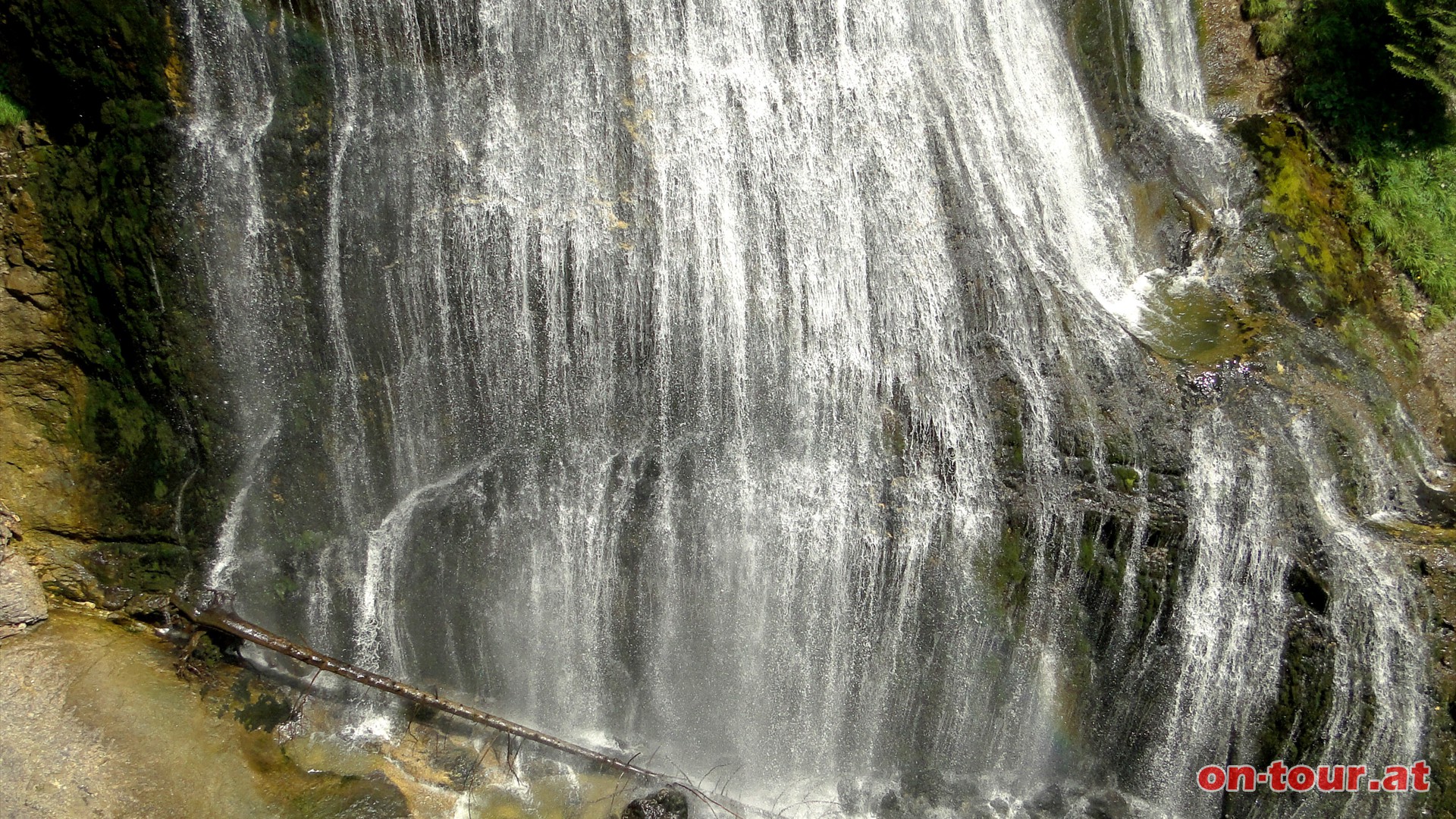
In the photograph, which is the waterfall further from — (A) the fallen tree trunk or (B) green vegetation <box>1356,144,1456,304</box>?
(B) green vegetation <box>1356,144,1456,304</box>

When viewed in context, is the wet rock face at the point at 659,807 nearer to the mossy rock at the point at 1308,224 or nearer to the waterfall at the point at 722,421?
the waterfall at the point at 722,421

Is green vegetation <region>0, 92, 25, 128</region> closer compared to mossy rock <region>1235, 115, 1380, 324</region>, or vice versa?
green vegetation <region>0, 92, 25, 128</region>

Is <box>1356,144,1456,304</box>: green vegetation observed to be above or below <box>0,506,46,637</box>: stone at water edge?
above

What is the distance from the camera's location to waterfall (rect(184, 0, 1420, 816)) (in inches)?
229

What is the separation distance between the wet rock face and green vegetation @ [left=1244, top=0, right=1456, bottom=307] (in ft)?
26.5

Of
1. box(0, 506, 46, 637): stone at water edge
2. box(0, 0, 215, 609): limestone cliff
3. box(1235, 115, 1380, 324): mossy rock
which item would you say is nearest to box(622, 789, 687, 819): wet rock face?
box(0, 0, 215, 609): limestone cliff

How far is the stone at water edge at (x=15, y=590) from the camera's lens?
17.3 ft

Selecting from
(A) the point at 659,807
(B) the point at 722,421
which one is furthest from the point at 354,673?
(B) the point at 722,421

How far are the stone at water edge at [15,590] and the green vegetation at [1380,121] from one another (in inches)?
431

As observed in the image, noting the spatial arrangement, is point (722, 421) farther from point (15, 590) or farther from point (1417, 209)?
point (1417, 209)

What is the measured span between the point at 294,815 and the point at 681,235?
15.3 feet

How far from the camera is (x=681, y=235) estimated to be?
6203mm

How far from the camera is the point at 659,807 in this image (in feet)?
22.2

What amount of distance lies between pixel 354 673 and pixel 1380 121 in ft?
33.9
